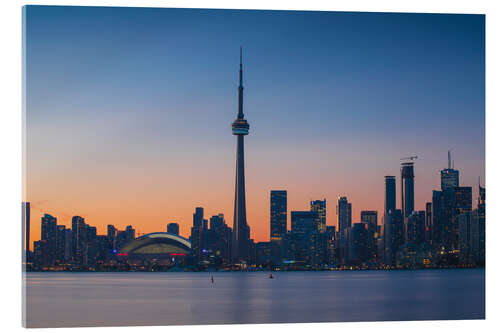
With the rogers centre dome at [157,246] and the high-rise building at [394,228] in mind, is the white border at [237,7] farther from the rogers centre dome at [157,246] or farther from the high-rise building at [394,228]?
the rogers centre dome at [157,246]

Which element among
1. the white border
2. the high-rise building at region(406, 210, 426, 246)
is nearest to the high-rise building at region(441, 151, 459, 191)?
the white border

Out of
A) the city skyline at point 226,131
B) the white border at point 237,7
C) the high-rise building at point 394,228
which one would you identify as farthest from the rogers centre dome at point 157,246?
the white border at point 237,7

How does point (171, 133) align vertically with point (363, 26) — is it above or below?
below

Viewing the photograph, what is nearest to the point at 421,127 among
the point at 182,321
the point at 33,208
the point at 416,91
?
the point at 416,91

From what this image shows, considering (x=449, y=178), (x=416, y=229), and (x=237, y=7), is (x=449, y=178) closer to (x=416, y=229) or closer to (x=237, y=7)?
(x=237, y=7)

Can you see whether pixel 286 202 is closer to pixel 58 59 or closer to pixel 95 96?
pixel 95 96

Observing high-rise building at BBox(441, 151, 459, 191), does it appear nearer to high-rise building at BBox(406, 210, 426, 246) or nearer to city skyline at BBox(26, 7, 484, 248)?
city skyline at BBox(26, 7, 484, 248)

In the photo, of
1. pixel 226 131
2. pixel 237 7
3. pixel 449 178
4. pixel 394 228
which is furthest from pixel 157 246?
pixel 237 7
